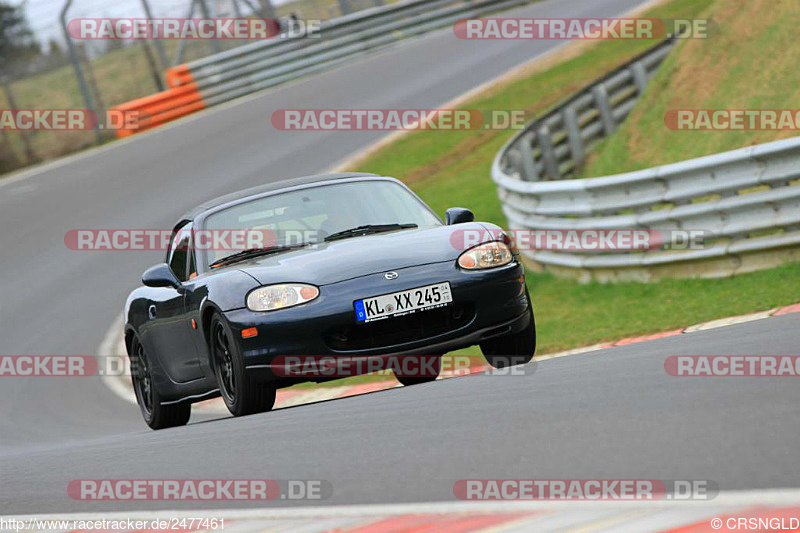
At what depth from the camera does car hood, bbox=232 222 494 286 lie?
7336 millimetres

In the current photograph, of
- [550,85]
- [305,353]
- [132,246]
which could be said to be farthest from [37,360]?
[550,85]

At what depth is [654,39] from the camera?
1039 inches

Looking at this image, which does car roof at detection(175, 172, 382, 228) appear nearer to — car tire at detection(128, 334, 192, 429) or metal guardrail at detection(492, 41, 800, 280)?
car tire at detection(128, 334, 192, 429)

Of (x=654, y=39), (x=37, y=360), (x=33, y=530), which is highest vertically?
(x=33, y=530)

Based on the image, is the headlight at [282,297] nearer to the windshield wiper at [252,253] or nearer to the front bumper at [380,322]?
the front bumper at [380,322]

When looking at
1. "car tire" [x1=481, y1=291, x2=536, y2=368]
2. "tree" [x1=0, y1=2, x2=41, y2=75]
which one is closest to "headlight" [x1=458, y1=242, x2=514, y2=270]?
"car tire" [x1=481, y1=291, x2=536, y2=368]

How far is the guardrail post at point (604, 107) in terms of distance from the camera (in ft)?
65.4

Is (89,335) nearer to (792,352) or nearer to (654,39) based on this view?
(792,352)

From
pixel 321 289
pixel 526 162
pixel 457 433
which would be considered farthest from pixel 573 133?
pixel 457 433

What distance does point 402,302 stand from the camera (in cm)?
727

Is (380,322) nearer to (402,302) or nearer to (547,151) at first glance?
(402,302)

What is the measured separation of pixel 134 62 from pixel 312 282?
2163 cm

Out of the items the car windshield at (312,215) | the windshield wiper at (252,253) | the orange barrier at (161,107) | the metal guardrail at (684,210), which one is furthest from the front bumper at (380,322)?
the orange barrier at (161,107)

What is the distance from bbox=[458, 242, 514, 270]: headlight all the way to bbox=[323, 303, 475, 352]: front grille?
24 cm
